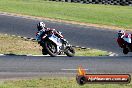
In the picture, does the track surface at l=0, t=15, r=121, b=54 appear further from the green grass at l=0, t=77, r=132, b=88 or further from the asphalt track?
the green grass at l=0, t=77, r=132, b=88

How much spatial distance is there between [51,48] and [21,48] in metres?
4.51

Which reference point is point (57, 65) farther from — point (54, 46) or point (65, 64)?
point (54, 46)

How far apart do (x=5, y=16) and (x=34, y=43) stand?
9.91m

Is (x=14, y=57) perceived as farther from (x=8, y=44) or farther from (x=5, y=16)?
(x=5, y=16)

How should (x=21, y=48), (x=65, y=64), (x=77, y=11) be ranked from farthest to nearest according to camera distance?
(x=77, y=11)
(x=21, y=48)
(x=65, y=64)

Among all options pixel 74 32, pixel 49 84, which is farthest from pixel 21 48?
pixel 49 84

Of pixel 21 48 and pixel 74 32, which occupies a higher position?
pixel 21 48

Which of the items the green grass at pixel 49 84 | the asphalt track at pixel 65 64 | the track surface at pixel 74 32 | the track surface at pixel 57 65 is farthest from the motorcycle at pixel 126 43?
the green grass at pixel 49 84

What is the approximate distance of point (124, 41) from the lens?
994 inches

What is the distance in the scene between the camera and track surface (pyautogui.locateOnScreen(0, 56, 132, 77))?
2023 cm

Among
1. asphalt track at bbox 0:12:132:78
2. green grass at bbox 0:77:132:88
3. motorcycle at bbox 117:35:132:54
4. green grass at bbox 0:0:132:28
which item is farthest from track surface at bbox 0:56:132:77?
green grass at bbox 0:0:132:28

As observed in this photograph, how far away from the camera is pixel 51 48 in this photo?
23781 mm

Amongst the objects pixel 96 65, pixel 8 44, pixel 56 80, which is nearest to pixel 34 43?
Result: pixel 8 44

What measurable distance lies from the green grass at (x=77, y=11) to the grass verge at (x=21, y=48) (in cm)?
1066
